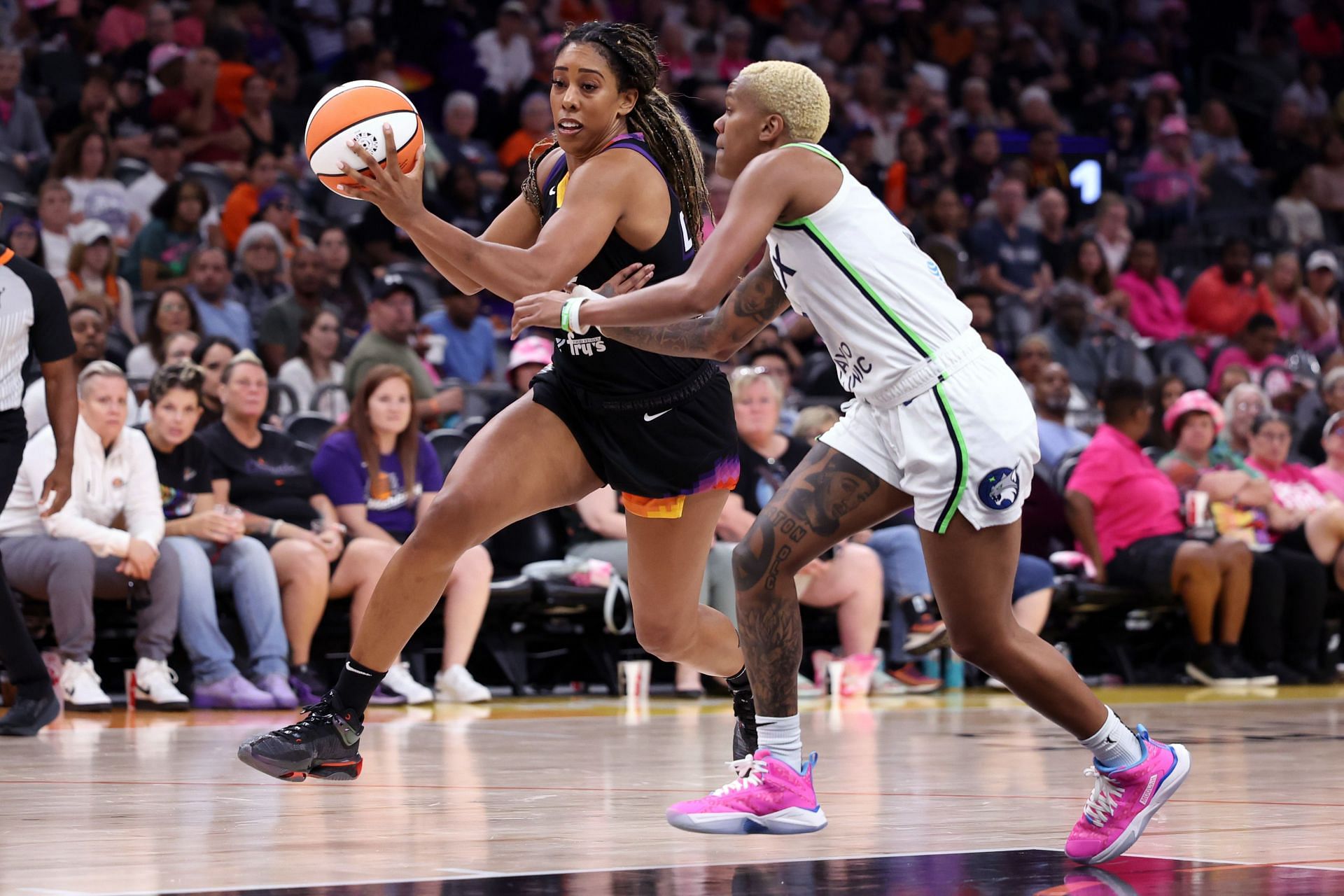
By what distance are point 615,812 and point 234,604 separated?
4.10m

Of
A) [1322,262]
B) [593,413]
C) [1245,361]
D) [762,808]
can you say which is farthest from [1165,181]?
[762,808]

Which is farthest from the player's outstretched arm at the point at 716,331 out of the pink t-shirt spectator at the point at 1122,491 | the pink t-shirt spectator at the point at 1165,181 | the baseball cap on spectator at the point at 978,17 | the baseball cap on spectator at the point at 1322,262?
the baseball cap on spectator at the point at 978,17

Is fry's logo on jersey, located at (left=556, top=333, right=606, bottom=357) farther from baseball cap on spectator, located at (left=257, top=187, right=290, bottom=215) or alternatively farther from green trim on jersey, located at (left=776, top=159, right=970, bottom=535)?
baseball cap on spectator, located at (left=257, top=187, right=290, bottom=215)

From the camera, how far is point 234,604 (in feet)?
27.9

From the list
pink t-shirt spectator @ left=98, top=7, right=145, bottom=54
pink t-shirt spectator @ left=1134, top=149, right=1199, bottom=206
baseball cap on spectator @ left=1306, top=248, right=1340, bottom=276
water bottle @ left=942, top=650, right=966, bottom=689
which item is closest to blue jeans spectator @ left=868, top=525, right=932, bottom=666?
water bottle @ left=942, top=650, right=966, bottom=689

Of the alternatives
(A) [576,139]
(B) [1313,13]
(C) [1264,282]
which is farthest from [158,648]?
(B) [1313,13]

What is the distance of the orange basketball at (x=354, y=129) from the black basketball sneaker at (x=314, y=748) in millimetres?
1246

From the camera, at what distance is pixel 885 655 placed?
10227 millimetres

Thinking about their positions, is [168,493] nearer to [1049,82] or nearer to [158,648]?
[158,648]

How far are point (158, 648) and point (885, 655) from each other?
396 cm

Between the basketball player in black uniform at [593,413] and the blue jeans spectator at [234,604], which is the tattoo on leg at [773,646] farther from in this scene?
the blue jeans spectator at [234,604]

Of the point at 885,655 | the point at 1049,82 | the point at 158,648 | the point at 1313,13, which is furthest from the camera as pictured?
the point at 1313,13

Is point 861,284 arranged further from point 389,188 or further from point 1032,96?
point 1032,96

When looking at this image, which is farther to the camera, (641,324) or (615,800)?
(615,800)
